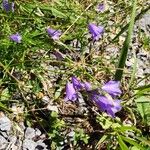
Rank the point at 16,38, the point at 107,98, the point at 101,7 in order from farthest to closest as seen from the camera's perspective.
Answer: the point at 101,7 < the point at 16,38 < the point at 107,98

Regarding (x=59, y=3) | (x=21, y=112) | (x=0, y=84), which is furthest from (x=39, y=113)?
(x=59, y=3)

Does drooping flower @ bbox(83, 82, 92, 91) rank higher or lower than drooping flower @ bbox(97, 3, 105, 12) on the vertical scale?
lower

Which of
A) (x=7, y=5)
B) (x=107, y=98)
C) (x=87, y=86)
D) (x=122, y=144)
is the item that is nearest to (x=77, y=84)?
(x=87, y=86)

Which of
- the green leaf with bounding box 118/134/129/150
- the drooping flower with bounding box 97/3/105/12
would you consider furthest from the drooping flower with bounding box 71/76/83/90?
the drooping flower with bounding box 97/3/105/12

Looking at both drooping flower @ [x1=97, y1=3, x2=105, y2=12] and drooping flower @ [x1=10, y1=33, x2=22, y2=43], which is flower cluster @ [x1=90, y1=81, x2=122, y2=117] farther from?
drooping flower @ [x1=97, y1=3, x2=105, y2=12]

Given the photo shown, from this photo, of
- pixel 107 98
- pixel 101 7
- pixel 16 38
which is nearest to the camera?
pixel 107 98

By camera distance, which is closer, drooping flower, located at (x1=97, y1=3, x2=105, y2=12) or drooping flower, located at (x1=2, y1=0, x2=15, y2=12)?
drooping flower, located at (x1=2, y1=0, x2=15, y2=12)

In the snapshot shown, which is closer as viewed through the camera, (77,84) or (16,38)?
(77,84)

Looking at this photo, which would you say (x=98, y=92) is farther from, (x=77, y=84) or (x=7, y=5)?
(x=7, y=5)

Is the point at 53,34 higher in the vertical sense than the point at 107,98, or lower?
higher

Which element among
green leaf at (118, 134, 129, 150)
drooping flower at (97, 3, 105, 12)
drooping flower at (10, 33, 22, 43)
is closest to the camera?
green leaf at (118, 134, 129, 150)

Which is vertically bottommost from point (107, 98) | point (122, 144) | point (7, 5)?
point (122, 144)
